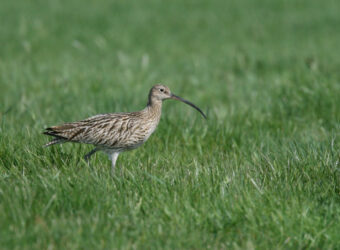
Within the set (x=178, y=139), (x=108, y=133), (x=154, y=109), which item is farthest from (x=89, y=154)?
(x=178, y=139)

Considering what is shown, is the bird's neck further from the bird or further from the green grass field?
the green grass field

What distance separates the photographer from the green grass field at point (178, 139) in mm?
4270

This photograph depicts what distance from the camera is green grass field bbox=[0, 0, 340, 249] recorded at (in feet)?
14.0

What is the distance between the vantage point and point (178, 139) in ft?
23.5

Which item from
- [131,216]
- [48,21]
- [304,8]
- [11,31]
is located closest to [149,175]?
[131,216]

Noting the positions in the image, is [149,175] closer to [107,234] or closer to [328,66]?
[107,234]

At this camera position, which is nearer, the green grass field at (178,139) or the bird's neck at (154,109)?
the green grass field at (178,139)

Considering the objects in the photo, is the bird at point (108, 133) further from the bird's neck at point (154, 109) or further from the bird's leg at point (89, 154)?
the bird's neck at point (154, 109)

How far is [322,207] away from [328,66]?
7.67 metres

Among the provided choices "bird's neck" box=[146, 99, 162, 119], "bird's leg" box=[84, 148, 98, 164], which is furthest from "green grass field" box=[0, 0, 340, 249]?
"bird's neck" box=[146, 99, 162, 119]

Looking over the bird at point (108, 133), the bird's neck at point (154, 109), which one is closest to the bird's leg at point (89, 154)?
the bird at point (108, 133)

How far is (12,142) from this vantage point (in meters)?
6.01

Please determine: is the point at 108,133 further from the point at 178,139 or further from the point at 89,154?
the point at 178,139

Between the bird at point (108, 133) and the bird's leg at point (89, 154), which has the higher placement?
the bird at point (108, 133)
